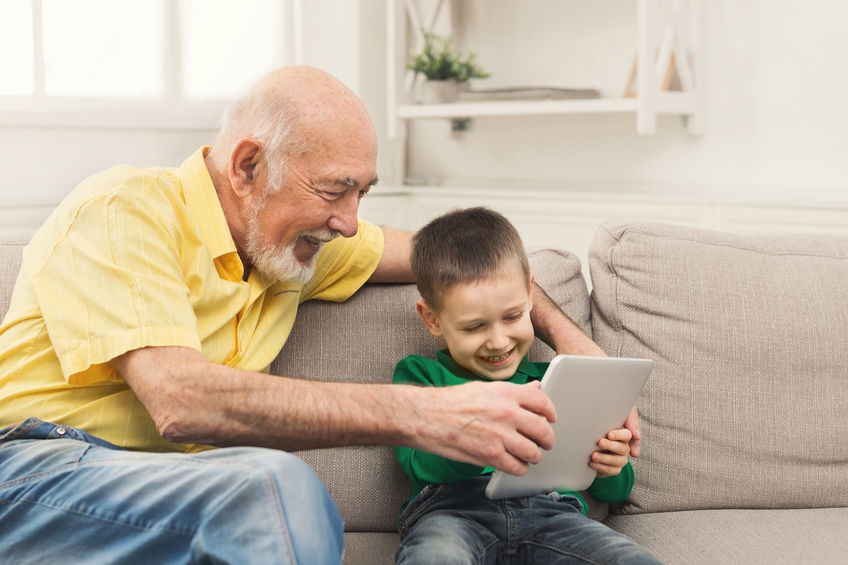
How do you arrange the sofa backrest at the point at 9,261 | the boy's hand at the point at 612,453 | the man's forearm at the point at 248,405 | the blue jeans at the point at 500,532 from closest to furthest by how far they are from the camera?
the man's forearm at the point at 248,405
the blue jeans at the point at 500,532
the boy's hand at the point at 612,453
the sofa backrest at the point at 9,261

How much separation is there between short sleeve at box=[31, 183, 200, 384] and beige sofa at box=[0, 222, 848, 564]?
1.12ft

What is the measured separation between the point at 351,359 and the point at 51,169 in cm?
153

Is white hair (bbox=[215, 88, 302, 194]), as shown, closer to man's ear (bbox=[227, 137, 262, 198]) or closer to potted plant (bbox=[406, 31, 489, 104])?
man's ear (bbox=[227, 137, 262, 198])

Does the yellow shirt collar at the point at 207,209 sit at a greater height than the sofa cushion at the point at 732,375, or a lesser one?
greater

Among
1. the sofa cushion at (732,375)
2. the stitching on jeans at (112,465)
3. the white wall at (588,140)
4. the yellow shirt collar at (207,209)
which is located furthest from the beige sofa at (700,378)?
the white wall at (588,140)

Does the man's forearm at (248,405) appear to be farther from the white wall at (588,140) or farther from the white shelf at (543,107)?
the white shelf at (543,107)

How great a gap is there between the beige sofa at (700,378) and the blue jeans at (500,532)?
0.55 feet

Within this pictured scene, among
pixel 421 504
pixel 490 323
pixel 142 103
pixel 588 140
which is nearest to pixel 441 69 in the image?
pixel 588 140

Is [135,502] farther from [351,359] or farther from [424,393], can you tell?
[351,359]

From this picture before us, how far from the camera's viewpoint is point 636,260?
5.64 ft

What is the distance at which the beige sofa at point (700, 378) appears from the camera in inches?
62.7

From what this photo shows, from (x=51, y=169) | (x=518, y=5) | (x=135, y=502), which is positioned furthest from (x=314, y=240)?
(x=518, y=5)

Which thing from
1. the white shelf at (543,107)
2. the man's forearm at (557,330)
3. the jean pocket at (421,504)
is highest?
the white shelf at (543,107)

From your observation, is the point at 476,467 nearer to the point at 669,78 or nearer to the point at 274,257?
the point at 274,257
